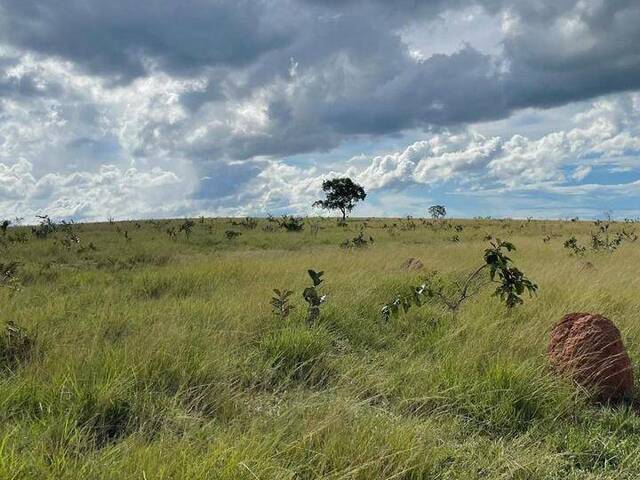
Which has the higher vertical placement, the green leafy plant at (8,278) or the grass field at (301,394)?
the green leafy plant at (8,278)

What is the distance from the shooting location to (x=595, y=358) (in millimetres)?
4398

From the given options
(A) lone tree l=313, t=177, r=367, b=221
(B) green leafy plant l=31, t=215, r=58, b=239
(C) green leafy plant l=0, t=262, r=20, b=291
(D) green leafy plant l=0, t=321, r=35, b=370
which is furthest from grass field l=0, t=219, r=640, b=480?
(A) lone tree l=313, t=177, r=367, b=221

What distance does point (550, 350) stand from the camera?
479cm

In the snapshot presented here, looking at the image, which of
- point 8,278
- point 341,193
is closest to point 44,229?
point 8,278

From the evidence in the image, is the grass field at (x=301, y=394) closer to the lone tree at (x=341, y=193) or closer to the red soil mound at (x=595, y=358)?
the red soil mound at (x=595, y=358)

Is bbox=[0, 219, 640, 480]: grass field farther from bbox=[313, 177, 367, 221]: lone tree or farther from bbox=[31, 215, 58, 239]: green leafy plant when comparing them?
bbox=[313, 177, 367, 221]: lone tree

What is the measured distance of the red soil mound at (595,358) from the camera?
14.2 feet

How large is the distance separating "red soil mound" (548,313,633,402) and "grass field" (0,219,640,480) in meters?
0.22

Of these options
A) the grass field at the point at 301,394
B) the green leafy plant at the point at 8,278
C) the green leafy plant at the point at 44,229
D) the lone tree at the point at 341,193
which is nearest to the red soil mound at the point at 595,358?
the grass field at the point at 301,394

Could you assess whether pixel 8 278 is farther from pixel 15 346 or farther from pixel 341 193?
pixel 341 193

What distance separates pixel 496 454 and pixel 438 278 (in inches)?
234

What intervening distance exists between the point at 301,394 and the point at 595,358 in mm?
2578

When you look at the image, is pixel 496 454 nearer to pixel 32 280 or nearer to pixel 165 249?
pixel 32 280

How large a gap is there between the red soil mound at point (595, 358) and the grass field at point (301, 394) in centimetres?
22
